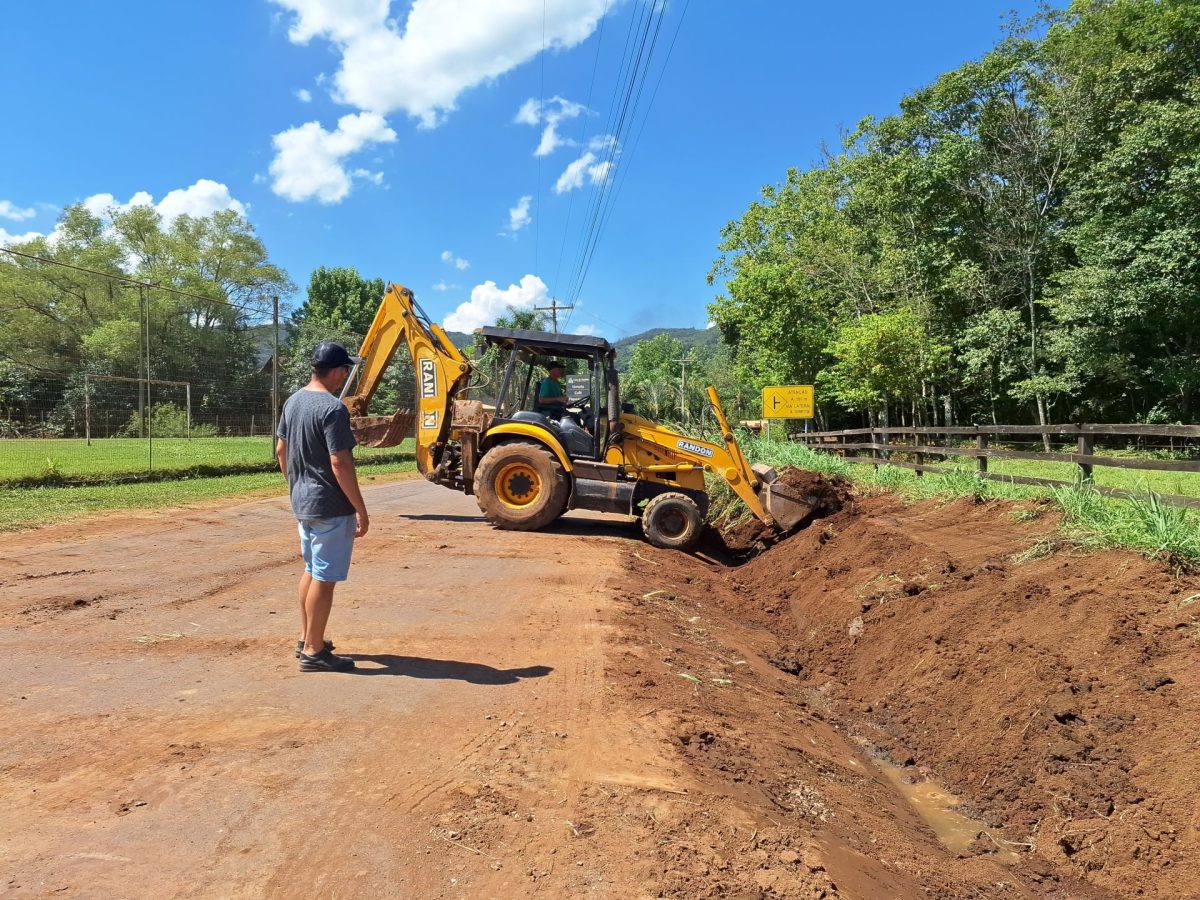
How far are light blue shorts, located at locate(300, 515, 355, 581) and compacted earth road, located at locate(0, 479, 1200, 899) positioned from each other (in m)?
0.56

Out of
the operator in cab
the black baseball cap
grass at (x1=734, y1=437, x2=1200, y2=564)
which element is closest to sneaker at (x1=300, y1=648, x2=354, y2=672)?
the black baseball cap

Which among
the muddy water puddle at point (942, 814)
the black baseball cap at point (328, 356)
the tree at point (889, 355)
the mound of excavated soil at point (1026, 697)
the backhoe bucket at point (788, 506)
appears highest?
the tree at point (889, 355)

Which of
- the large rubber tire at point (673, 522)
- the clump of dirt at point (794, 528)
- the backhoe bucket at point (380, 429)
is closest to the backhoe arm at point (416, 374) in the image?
the backhoe bucket at point (380, 429)

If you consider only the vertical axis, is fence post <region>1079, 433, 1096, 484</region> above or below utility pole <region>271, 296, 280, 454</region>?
below

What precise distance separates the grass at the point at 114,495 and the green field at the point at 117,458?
1.12ft

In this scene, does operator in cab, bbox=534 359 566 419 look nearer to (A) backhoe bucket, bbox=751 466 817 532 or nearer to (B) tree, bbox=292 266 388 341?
(A) backhoe bucket, bbox=751 466 817 532

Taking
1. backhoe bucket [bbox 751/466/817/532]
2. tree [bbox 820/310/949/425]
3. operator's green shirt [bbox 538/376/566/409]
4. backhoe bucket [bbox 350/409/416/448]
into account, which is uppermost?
tree [bbox 820/310/949/425]

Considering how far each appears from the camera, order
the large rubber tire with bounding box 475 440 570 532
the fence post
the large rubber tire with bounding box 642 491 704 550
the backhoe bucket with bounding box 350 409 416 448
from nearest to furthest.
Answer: the fence post → the large rubber tire with bounding box 642 491 704 550 → the large rubber tire with bounding box 475 440 570 532 → the backhoe bucket with bounding box 350 409 416 448

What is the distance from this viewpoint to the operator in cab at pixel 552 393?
34.0 feet

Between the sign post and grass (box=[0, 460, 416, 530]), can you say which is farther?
the sign post

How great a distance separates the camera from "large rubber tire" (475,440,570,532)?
31.7 ft

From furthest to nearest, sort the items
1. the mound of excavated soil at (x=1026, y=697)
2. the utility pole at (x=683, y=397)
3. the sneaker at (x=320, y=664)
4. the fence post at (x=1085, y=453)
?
the utility pole at (x=683, y=397) < the fence post at (x=1085, y=453) < the sneaker at (x=320, y=664) < the mound of excavated soil at (x=1026, y=697)

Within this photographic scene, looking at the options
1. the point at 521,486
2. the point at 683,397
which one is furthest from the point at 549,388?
the point at 683,397

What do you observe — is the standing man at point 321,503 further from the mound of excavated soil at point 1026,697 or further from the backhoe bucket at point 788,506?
the backhoe bucket at point 788,506
